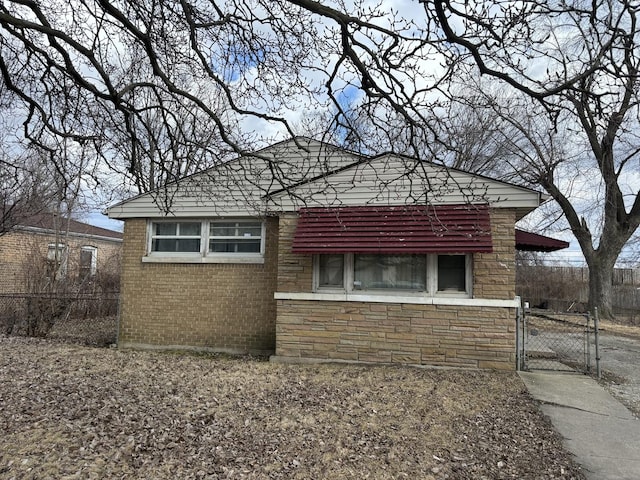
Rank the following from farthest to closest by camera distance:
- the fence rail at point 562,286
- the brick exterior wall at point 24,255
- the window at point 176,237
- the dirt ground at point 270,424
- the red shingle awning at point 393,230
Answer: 1. the fence rail at point 562,286
2. the brick exterior wall at point 24,255
3. the window at point 176,237
4. the red shingle awning at point 393,230
5. the dirt ground at point 270,424

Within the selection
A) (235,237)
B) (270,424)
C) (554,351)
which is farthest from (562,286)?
(270,424)

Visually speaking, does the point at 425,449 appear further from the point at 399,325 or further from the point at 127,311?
the point at 127,311

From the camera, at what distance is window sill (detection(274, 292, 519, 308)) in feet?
23.9

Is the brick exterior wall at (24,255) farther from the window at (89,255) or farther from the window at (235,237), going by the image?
the window at (235,237)

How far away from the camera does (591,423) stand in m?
5.09

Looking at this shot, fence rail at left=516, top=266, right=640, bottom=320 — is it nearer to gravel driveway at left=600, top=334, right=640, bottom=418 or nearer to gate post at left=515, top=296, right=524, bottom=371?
gravel driveway at left=600, top=334, right=640, bottom=418

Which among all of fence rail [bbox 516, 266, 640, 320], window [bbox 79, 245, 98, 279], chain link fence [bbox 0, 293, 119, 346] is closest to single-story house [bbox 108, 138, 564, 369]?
chain link fence [bbox 0, 293, 119, 346]

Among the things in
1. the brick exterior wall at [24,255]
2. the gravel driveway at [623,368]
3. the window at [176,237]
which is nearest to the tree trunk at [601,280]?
the gravel driveway at [623,368]

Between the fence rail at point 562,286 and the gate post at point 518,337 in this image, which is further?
the fence rail at point 562,286

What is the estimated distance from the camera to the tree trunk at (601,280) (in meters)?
19.5

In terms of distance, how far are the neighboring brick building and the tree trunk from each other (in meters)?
19.9

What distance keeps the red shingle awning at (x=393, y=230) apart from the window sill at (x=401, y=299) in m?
0.88

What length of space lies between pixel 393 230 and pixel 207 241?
408 centimetres

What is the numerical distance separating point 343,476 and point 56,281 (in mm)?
10989
